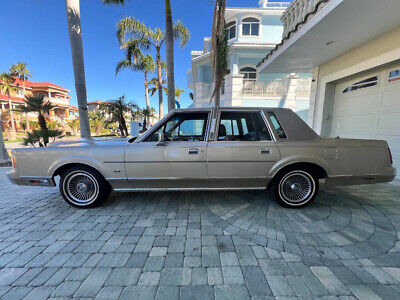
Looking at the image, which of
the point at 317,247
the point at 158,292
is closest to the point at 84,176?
the point at 158,292

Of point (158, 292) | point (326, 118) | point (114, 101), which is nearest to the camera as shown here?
point (158, 292)

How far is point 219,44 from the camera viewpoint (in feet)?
19.0

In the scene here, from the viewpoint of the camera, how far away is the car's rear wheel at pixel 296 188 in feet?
9.46

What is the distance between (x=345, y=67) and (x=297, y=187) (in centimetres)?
504

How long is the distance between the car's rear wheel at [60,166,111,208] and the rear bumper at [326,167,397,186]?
3803 mm

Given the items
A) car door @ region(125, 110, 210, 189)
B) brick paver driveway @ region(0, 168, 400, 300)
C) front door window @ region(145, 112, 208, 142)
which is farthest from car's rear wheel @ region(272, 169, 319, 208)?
front door window @ region(145, 112, 208, 142)

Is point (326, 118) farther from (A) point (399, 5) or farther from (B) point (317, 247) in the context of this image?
(B) point (317, 247)

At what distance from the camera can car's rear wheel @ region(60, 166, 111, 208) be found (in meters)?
2.88

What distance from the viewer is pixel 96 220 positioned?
2.62m

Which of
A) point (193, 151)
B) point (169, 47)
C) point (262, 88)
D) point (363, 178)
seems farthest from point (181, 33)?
point (363, 178)

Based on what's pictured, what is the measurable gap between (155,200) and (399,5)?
580 cm

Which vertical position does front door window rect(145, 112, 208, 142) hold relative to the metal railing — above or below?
below

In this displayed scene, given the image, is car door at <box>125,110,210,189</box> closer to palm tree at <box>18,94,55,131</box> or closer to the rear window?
the rear window

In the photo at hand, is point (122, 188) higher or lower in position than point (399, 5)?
lower
